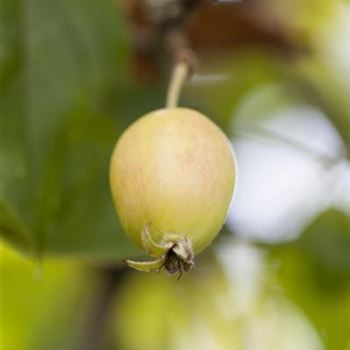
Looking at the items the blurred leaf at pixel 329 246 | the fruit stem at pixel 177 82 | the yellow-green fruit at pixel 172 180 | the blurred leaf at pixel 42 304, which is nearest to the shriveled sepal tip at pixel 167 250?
the yellow-green fruit at pixel 172 180

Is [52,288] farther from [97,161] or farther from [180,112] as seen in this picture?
[180,112]

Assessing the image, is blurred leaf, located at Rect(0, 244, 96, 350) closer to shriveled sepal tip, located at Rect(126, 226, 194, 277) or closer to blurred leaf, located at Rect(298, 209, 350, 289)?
blurred leaf, located at Rect(298, 209, 350, 289)

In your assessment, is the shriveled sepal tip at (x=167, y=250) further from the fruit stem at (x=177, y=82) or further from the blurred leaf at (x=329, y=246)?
the blurred leaf at (x=329, y=246)

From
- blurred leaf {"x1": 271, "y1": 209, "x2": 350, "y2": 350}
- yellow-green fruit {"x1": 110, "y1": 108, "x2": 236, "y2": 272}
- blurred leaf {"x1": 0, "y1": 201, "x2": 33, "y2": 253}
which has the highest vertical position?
yellow-green fruit {"x1": 110, "y1": 108, "x2": 236, "y2": 272}

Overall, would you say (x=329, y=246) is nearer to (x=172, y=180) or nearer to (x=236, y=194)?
(x=236, y=194)

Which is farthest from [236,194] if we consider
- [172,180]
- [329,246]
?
[172,180]

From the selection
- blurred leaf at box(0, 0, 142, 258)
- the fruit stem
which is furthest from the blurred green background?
the fruit stem
